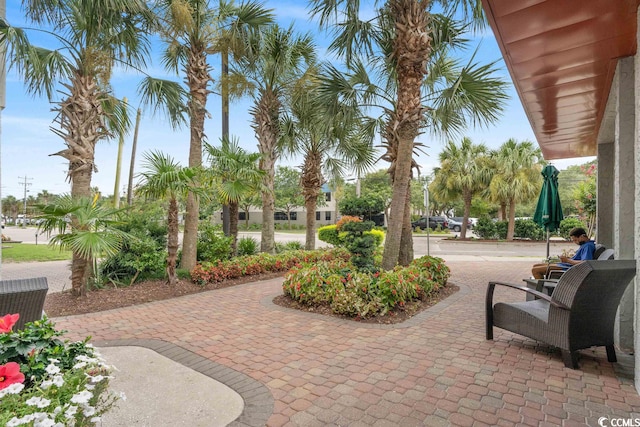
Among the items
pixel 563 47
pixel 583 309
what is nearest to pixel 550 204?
pixel 563 47

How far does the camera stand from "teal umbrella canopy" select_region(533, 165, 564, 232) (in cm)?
712

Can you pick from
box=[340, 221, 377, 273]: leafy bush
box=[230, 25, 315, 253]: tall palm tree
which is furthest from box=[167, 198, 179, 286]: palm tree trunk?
box=[340, 221, 377, 273]: leafy bush

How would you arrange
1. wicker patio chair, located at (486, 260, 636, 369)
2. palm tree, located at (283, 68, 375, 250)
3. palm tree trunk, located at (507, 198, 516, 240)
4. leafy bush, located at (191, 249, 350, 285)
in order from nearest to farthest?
wicker patio chair, located at (486, 260, 636, 369) < leafy bush, located at (191, 249, 350, 285) < palm tree, located at (283, 68, 375, 250) < palm tree trunk, located at (507, 198, 516, 240)

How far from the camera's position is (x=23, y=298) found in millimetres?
2994

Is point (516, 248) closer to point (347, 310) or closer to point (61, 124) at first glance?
point (347, 310)

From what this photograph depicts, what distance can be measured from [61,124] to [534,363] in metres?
8.15

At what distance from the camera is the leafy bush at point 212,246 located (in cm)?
856

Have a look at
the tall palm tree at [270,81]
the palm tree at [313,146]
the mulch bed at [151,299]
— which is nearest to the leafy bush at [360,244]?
the mulch bed at [151,299]

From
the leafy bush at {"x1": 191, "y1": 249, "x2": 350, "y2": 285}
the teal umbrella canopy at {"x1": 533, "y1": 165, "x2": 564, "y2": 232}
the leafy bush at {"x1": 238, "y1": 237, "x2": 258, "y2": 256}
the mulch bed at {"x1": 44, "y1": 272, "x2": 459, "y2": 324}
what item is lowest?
the mulch bed at {"x1": 44, "y1": 272, "x2": 459, "y2": 324}

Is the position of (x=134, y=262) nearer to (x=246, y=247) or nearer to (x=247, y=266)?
(x=247, y=266)

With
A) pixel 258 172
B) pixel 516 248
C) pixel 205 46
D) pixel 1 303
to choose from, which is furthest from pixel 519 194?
pixel 1 303

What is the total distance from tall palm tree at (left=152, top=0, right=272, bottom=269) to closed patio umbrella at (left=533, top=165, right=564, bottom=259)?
7.33 metres

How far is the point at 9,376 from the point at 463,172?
22.0m

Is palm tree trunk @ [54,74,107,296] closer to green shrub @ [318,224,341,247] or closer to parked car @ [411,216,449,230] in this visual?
green shrub @ [318,224,341,247]
